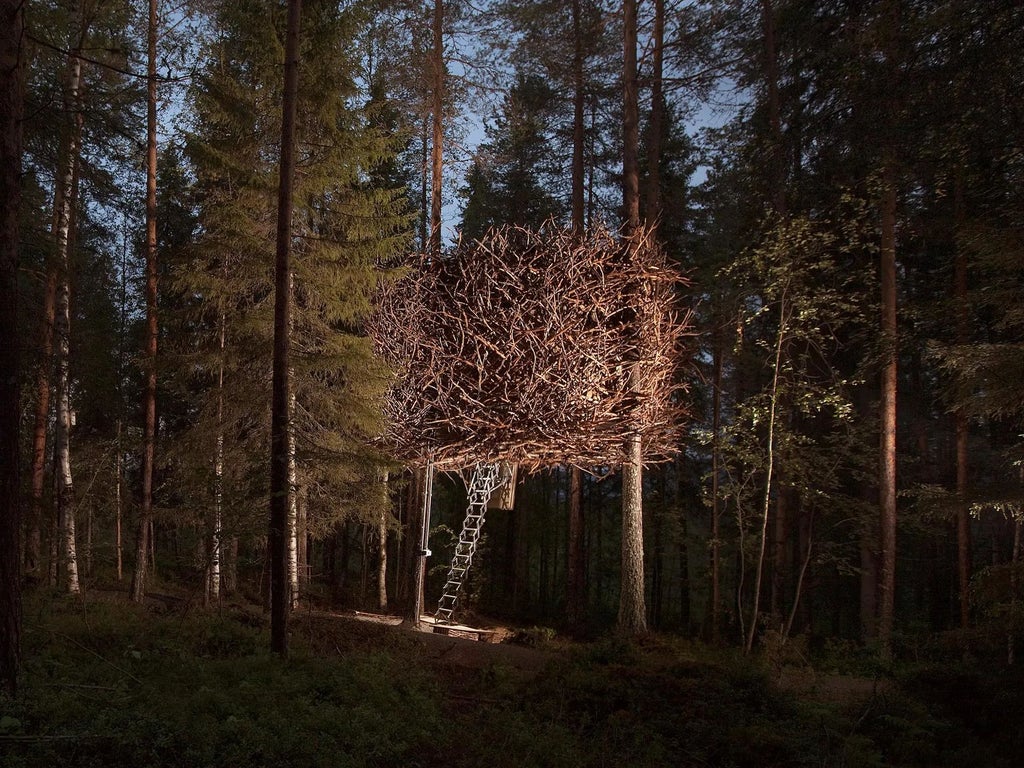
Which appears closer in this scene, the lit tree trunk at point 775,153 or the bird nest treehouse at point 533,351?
the bird nest treehouse at point 533,351

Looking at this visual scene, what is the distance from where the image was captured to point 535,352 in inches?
340

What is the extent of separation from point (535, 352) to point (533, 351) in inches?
1.3

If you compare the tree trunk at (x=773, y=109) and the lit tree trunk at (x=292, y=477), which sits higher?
the tree trunk at (x=773, y=109)

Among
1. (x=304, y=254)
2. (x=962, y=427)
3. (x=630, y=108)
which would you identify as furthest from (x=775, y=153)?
(x=304, y=254)

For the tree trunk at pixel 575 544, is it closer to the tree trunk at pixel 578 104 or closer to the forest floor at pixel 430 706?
the forest floor at pixel 430 706

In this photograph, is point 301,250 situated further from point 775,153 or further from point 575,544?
point 775,153

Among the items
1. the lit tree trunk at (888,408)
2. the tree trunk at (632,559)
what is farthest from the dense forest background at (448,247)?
the tree trunk at (632,559)

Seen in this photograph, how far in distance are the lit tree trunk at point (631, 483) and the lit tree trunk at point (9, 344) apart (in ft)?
23.2

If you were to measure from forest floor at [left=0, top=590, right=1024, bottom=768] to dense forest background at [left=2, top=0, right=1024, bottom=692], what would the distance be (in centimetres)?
84

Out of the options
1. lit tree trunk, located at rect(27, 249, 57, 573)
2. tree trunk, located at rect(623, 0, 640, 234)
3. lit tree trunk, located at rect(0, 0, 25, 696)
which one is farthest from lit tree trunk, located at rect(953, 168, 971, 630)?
lit tree trunk, located at rect(27, 249, 57, 573)

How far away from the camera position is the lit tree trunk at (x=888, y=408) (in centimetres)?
1027

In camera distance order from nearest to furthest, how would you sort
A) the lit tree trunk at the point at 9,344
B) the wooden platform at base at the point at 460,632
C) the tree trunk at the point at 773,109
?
the lit tree trunk at the point at 9,344
the wooden platform at base at the point at 460,632
the tree trunk at the point at 773,109

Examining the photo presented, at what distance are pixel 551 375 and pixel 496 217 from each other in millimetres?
11595

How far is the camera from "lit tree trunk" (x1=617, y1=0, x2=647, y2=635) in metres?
10.1
